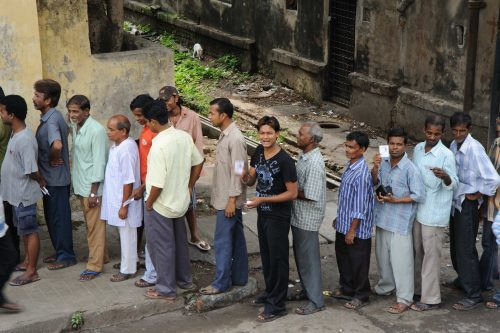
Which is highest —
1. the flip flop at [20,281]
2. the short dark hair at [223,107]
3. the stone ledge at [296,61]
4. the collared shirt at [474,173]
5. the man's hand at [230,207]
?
the short dark hair at [223,107]

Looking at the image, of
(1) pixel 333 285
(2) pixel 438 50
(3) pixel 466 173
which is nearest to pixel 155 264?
(1) pixel 333 285

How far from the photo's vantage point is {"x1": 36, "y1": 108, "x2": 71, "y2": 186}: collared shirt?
6715 mm

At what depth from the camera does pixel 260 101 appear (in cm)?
1500

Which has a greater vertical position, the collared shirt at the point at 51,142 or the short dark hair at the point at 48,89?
the short dark hair at the point at 48,89

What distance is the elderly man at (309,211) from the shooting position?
6172 mm

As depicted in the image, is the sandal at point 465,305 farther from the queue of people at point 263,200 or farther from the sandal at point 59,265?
the sandal at point 59,265

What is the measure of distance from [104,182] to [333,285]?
7.26ft

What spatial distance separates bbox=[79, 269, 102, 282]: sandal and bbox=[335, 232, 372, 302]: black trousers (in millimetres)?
2092

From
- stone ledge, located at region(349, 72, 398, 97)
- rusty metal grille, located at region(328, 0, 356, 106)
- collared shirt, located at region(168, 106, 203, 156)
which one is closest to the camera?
collared shirt, located at region(168, 106, 203, 156)

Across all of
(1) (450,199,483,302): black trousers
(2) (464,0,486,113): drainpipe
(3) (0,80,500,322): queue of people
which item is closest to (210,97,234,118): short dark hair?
(3) (0,80,500,322): queue of people

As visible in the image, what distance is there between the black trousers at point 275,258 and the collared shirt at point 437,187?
1.13 meters

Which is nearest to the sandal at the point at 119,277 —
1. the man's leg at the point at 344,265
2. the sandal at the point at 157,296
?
the sandal at the point at 157,296

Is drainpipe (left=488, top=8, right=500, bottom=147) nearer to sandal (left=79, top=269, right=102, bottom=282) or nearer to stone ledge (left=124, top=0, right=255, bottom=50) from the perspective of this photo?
sandal (left=79, top=269, right=102, bottom=282)

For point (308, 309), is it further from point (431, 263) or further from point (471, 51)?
point (471, 51)
